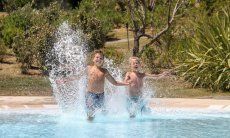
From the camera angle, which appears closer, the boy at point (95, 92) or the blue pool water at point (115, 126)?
the blue pool water at point (115, 126)

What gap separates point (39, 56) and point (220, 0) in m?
13.7

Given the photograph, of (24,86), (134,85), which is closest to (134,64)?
(134,85)

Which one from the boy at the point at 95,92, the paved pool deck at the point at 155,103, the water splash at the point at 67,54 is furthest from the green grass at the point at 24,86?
the boy at the point at 95,92

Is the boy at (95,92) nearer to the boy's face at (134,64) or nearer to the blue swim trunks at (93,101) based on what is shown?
the blue swim trunks at (93,101)

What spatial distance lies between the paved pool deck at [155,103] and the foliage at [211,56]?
7.36ft

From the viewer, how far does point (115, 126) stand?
990 cm

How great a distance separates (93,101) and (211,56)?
7051mm

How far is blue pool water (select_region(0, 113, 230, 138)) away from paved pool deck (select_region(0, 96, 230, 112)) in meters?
0.90

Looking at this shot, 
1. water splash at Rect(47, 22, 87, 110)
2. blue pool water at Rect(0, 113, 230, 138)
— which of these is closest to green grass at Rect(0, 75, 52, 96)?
water splash at Rect(47, 22, 87, 110)

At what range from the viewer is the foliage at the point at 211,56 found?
16172mm

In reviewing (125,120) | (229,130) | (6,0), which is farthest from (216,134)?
(6,0)

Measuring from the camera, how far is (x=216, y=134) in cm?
917

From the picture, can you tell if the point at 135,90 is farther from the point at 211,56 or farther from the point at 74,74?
the point at 211,56

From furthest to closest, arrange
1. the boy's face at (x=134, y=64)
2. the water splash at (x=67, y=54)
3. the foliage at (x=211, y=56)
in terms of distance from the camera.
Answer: the water splash at (x=67, y=54) < the foliage at (x=211, y=56) < the boy's face at (x=134, y=64)
